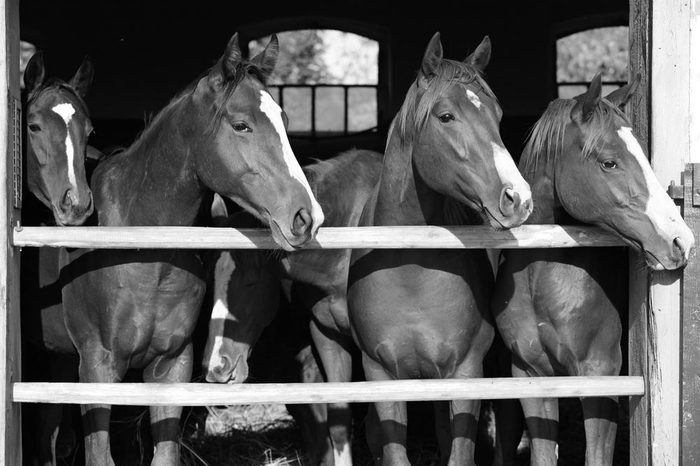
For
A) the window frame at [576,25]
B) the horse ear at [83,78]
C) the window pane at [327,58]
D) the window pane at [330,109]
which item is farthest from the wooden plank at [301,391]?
the window pane at [327,58]

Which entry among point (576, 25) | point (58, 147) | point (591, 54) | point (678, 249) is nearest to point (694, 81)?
point (678, 249)

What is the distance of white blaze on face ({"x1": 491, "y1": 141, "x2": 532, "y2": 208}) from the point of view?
11.9ft

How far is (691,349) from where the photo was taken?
12.3 ft

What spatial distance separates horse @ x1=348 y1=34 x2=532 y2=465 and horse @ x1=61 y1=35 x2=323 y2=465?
54 centimetres

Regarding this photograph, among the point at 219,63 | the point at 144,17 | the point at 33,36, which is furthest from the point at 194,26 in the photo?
the point at 219,63

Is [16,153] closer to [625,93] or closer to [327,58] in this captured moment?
[625,93]

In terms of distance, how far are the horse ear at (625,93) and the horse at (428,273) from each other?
1.59ft

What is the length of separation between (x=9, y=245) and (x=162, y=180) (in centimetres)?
71

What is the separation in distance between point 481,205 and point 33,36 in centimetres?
659

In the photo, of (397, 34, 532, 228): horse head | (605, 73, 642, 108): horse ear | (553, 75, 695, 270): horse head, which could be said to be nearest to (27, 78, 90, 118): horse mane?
(397, 34, 532, 228): horse head

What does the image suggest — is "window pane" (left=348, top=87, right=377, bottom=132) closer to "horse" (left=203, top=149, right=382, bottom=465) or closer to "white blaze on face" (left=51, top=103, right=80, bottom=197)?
"horse" (left=203, top=149, right=382, bottom=465)

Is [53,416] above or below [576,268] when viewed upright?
below

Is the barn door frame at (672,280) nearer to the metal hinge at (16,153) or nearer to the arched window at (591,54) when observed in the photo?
the metal hinge at (16,153)

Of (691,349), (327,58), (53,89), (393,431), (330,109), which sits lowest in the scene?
(393,431)
